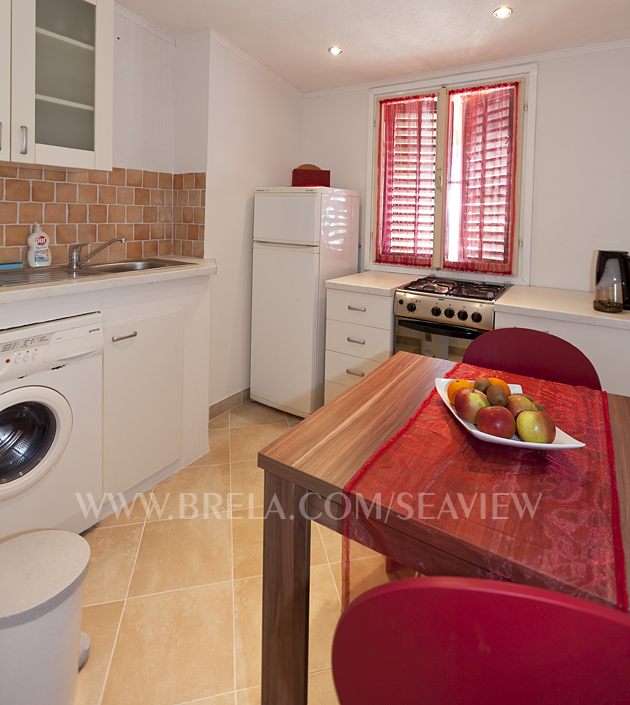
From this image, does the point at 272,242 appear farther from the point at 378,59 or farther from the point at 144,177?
the point at 378,59

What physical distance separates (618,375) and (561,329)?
330mm

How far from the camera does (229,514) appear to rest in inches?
93.1

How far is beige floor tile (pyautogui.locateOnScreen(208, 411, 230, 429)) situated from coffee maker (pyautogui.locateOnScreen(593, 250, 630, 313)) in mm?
2255

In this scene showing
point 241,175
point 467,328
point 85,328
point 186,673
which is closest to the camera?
point 186,673

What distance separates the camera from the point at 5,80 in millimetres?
1931

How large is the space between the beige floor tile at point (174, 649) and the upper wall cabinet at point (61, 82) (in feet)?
5.90

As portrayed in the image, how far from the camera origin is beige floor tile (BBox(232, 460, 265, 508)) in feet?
8.13

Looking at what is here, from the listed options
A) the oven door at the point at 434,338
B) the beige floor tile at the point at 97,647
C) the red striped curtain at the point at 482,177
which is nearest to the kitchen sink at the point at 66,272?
the beige floor tile at the point at 97,647

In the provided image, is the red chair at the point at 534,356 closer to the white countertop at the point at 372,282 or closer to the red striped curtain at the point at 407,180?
the white countertop at the point at 372,282

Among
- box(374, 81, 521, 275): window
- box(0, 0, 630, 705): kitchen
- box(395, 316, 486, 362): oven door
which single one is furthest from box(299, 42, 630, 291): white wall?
box(395, 316, 486, 362): oven door

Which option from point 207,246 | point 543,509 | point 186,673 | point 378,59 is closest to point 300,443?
point 543,509

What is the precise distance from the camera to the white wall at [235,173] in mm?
3092

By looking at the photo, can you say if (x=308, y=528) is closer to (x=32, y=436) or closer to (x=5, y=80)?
(x=32, y=436)

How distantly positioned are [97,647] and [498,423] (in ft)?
4.66
